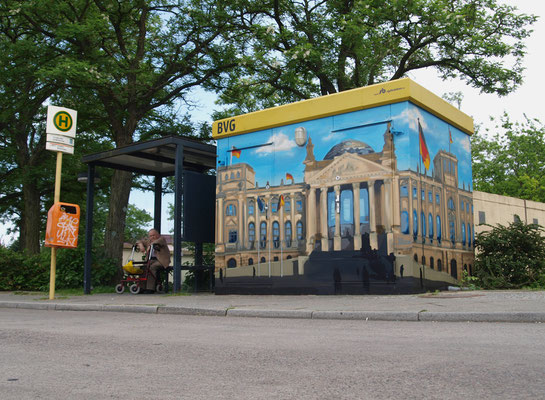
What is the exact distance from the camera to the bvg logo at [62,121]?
13930 millimetres

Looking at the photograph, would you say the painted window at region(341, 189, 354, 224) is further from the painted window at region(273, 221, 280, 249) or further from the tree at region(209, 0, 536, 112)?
the tree at region(209, 0, 536, 112)

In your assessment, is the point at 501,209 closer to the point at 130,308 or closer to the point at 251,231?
the point at 251,231

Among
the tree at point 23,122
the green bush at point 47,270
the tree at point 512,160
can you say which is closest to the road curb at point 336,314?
the green bush at point 47,270

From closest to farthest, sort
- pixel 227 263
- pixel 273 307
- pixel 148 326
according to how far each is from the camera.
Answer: pixel 148 326, pixel 273 307, pixel 227 263

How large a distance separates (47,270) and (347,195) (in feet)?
37.5

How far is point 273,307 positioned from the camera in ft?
30.7

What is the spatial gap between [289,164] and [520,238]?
5.31m

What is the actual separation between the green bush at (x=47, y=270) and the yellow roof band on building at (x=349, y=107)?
21.3 feet

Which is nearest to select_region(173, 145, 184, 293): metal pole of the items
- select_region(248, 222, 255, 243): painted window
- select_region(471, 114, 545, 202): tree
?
select_region(248, 222, 255, 243): painted window

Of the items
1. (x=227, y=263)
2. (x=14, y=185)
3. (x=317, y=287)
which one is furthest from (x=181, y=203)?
(x=14, y=185)

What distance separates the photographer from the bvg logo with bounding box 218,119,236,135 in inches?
536

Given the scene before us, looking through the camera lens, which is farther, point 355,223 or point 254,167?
point 254,167

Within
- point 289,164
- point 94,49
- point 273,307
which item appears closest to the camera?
point 273,307

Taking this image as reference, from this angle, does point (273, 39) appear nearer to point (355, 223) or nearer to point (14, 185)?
point (355, 223)
